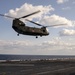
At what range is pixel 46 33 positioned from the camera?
193ft

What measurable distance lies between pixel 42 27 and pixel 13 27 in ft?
36.6

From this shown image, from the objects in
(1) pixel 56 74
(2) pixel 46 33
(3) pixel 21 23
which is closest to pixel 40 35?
(2) pixel 46 33

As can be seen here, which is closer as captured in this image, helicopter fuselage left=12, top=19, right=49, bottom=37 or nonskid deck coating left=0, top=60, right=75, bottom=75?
helicopter fuselage left=12, top=19, right=49, bottom=37

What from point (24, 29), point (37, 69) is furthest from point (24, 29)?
point (37, 69)

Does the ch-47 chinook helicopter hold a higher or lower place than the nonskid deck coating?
higher

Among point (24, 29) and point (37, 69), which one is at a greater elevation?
point (24, 29)

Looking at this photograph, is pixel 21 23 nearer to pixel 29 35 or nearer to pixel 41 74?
pixel 29 35

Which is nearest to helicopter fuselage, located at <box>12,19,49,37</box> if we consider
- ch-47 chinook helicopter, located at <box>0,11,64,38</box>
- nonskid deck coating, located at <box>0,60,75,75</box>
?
ch-47 chinook helicopter, located at <box>0,11,64,38</box>

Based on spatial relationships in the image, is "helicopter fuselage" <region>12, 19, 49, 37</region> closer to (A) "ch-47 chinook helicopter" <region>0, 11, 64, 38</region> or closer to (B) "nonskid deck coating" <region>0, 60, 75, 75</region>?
(A) "ch-47 chinook helicopter" <region>0, 11, 64, 38</region>

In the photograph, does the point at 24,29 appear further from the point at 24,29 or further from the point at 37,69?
the point at 37,69

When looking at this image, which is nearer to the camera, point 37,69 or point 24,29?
point 24,29

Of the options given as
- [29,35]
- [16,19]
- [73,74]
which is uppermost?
[16,19]

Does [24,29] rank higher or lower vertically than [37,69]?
higher

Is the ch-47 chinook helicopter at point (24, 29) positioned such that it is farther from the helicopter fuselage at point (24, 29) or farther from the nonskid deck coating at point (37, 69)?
the nonskid deck coating at point (37, 69)
